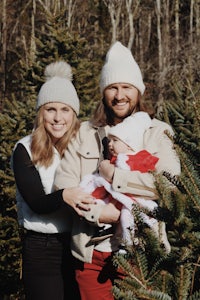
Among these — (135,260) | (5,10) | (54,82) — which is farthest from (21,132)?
(5,10)

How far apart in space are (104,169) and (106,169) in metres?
0.02

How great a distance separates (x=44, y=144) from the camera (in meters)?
3.25

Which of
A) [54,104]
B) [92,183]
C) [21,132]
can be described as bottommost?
[21,132]

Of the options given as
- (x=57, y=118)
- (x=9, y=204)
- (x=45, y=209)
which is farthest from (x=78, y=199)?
(x=9, y=204)

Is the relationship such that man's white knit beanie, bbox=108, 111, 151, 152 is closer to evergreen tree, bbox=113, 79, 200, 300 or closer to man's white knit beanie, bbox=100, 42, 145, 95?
man's white knit beanie, bbox=100, 42, 145, 95

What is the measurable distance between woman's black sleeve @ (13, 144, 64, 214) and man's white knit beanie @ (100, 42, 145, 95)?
70 centimetres

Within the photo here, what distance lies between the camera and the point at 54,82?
3.53m

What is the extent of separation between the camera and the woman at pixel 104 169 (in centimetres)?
272

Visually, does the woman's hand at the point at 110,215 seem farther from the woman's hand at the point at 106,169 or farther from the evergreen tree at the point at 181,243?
the evergreen tree at the point at 181,243

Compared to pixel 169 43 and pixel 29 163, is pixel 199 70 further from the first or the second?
pixel 169 43

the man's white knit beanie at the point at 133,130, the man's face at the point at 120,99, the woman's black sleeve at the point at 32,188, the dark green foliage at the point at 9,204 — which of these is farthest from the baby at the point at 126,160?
the dark green foliage at the point at 9,204

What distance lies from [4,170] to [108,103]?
155 inches

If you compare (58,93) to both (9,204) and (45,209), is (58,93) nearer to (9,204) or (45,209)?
(45,209)

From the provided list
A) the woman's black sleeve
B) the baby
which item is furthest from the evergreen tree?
the woman's black sleeve
